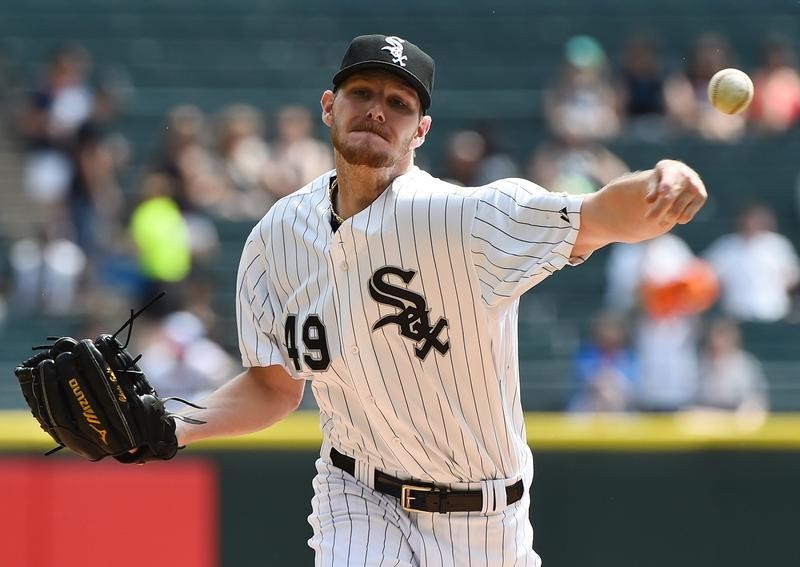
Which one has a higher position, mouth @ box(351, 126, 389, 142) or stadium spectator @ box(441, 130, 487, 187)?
stadium spectator @ box(441, 130, 487, 187)

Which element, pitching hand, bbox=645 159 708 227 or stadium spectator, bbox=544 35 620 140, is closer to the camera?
pitching hand, bbox=645 159 708 227

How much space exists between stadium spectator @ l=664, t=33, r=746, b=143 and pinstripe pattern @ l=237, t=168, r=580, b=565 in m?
8.20

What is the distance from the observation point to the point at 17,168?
12.3 meters

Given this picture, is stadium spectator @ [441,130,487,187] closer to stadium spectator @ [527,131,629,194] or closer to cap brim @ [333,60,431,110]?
stadium spectator @ [527,131,629,194]

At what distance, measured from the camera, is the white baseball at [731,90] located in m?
3.72

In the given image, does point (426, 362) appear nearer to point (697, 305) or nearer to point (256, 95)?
point (697, 305)

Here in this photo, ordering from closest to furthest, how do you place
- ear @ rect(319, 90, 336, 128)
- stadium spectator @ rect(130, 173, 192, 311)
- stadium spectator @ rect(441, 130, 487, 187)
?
ear @ rect(319, 90, 336, 128) → stadium spectator @ rect(130, 173, 192, 311) → stadium spectator @ rect(441, 130, 487, 187)

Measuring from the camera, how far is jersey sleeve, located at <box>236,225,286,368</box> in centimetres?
393

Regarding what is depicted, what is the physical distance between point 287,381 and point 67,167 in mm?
7568

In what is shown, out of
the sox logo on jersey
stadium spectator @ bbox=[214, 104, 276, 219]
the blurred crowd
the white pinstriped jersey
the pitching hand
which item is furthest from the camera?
stadium spectator @ bbox=[214, 104, 276, 219]

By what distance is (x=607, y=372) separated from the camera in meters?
8.97

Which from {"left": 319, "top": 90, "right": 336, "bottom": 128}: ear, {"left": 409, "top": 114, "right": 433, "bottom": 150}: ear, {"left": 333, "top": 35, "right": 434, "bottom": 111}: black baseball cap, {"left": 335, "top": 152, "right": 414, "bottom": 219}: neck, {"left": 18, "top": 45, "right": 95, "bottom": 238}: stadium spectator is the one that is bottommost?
{"left": 335, "top": 152, "right": 414, "bottom": 219}: neck

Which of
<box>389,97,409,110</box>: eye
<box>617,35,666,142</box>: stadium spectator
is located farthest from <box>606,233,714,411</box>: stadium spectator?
<box>389,97,409,110</box>: eye

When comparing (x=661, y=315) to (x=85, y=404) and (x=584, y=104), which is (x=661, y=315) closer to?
(x=584, y=104)
